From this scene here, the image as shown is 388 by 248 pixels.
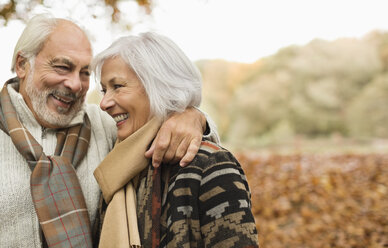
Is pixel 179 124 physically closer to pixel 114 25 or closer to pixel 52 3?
pixel 52 3

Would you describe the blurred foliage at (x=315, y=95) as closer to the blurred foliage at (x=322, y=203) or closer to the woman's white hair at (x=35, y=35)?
the blurred foliage at (x=322, y=203)

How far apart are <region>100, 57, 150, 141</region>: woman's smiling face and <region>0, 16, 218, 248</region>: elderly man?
183mm

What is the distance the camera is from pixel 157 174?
171 cm

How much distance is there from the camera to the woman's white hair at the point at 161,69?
5.97 ft

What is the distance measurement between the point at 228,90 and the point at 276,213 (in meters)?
11.7

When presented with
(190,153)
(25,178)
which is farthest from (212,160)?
(25,178)

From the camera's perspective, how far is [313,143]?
13188 millimetres

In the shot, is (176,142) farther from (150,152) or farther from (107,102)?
(107,102)

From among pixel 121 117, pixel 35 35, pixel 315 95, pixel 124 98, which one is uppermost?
pixel 35 35

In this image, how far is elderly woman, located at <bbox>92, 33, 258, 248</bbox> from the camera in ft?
5.15

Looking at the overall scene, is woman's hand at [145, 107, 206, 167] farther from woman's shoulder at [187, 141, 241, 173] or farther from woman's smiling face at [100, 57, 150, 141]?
woman's smiling face at [100, 57, 150, 141]

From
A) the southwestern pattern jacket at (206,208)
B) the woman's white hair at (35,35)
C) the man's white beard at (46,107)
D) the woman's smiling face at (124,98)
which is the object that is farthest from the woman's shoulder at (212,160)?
the woman's white hair at (35,35)

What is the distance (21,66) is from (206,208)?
1.55 m

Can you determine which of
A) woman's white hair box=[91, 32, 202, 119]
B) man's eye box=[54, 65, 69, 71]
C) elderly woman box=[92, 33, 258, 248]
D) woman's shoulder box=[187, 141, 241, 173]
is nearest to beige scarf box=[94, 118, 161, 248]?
elderly woman box=[92, 33, 258, 248]
